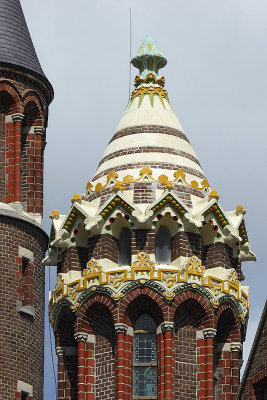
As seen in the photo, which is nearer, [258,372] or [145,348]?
[258,372]

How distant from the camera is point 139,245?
2584 inches

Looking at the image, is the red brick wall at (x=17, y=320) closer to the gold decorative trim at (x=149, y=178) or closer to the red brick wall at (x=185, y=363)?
the gold decorative trim at (x=149, y=178)

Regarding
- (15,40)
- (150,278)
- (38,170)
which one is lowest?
(150,278)

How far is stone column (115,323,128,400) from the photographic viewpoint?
6338 cm

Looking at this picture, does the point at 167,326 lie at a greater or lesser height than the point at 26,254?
lesser

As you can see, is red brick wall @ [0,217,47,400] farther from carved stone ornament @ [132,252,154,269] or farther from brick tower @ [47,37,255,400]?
carved stone ornament @ [132,252,154,269]

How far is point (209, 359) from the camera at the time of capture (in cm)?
6425

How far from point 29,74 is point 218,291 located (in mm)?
11180

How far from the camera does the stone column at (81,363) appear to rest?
64062 millimetres

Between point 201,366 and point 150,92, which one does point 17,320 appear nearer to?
point 201,366

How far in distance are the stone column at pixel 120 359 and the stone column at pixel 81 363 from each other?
124 centimetres

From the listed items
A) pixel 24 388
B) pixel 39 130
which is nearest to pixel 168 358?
pixel 24 388

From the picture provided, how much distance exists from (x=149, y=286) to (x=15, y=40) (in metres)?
11.8

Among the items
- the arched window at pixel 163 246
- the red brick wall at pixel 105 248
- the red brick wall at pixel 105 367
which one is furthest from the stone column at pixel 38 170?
the red brick wall at pixel 105 367
